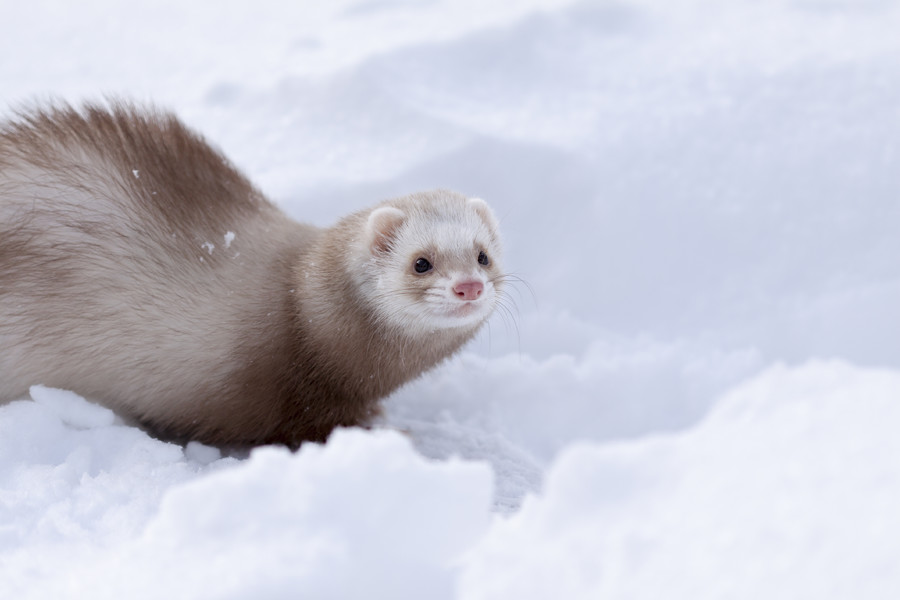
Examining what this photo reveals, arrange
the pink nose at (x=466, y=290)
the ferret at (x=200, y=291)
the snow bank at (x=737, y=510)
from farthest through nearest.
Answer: the ferret at (x=200, y=291) → the pink nose at (x=466, y=290) → the snow bank at (x=737, y=510)

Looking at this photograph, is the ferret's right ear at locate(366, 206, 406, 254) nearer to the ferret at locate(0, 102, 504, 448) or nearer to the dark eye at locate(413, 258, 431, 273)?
the ferret at locate(0, 102, 504, 448)

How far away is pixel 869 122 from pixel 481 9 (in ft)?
8.78

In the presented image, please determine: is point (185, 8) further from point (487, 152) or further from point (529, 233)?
point (529, 233)

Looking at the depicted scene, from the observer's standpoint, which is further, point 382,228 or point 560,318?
point 560,318

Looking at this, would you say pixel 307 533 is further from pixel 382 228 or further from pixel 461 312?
pixel 382 228

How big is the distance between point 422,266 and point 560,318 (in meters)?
1.21

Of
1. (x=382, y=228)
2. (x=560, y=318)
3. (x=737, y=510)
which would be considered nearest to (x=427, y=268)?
(x=382, y=228)

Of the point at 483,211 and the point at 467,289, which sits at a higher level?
the point at 483,211

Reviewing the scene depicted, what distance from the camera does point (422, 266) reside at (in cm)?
309

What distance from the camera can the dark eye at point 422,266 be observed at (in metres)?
3.09

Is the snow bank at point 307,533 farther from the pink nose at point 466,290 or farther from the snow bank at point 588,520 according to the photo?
the pink nose at point 466,290

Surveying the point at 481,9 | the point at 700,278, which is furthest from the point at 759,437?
the point at 481,9

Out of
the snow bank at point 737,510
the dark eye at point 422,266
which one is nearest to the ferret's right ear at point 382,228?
the dark eye at point 422,266

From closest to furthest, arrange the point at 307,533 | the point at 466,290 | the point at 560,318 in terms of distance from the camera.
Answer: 1. the point at 307,533
2. the point at 466,290
3. the point at 560,318
